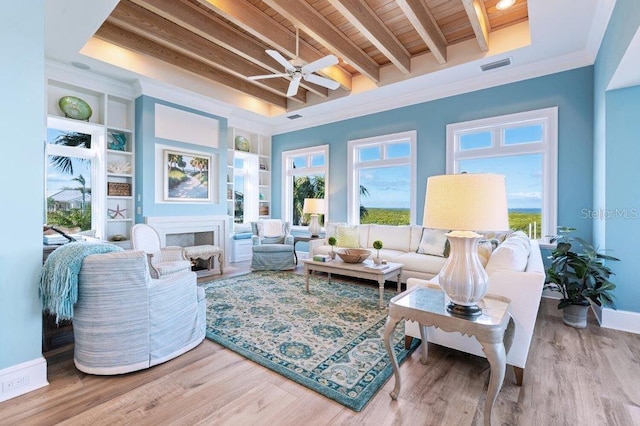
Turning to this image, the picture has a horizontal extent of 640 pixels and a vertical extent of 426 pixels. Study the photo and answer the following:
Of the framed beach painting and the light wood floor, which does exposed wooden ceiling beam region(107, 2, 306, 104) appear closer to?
the framed beach painting

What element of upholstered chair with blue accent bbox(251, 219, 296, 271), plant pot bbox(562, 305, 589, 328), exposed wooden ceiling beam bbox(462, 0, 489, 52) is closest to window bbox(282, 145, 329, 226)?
upholstered chair with blue accent bbox(251, 219, 296, 271)

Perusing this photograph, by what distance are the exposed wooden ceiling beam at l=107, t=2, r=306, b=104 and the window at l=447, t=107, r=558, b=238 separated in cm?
339

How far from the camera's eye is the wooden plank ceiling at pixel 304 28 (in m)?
3.23

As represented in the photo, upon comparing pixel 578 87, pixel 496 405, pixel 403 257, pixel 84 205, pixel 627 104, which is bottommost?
pixel 496 405

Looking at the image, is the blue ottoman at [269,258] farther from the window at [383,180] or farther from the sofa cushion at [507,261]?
the sofa cushion at [507,261]

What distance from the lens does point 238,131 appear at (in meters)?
6.72

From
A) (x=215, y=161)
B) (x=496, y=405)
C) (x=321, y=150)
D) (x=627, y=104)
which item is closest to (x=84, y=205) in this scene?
(x=215, y=161)

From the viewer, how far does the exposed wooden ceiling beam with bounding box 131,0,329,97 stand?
3.22 meters

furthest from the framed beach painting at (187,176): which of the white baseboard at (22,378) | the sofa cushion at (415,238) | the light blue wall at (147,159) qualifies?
the sofa cushion at (415,238)

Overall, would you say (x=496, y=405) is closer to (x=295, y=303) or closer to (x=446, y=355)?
(x=446, y=355)

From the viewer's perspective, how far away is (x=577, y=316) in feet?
9.97

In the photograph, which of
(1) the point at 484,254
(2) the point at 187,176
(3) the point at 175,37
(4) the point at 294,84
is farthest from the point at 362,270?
(3) the point at 175,37

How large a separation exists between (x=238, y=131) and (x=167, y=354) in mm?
5337

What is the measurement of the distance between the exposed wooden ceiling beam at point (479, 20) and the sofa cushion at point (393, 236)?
2.75 m
